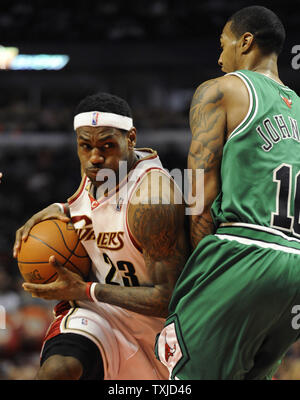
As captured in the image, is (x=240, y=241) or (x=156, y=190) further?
(x=156, y=190)

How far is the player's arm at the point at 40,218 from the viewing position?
2.88 m

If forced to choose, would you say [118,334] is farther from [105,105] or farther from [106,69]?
[106,69]

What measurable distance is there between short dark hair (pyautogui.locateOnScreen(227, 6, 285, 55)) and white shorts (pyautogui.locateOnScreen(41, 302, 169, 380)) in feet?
4.70

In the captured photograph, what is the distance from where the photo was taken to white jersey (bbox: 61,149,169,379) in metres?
2.72

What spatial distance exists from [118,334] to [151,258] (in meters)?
0.56

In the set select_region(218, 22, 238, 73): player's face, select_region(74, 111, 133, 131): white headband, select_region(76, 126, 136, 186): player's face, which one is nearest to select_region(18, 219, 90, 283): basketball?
select_region(76, 126, 136, 186): player's face

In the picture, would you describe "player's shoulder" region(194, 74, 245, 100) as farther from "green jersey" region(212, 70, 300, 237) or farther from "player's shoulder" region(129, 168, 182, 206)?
"player's shoulder" region(129, 168, 182, 206)

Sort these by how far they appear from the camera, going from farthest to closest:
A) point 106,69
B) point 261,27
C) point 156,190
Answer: point 106,69
point 156,190
point 261,27

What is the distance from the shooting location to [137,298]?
261 centimetres

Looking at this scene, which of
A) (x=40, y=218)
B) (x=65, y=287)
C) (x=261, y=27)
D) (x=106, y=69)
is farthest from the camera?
(x=106, y=69)

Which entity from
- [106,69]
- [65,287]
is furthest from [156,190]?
[106,69]

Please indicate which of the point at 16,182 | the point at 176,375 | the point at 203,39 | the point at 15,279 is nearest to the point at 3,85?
the point at 16,182

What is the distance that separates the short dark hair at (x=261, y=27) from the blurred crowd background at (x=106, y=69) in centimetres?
599

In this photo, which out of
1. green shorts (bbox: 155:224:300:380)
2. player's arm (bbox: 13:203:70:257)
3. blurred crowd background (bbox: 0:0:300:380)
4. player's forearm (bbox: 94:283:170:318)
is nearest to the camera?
green shorts (bbox: 155:224:300:380)
